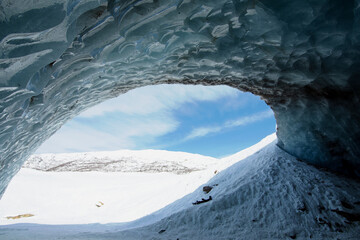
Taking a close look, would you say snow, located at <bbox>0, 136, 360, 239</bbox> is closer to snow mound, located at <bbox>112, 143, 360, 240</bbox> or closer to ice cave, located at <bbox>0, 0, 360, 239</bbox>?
snow mound, located at <bbox>112, 143, 360, 240</bbox>

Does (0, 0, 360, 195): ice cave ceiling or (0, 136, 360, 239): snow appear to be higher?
(0, 0, 360, 195): ice cave ceiling

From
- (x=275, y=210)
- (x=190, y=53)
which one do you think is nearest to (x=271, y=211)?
(x=275, y=210)

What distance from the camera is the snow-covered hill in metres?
10.4

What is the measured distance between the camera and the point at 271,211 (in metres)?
2.67

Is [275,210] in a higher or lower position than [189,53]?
lower

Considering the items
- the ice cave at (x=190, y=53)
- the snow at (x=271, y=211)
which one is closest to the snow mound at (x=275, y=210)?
the snow at (x=271, y=211)

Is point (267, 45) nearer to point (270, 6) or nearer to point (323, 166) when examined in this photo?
point (270, 6)

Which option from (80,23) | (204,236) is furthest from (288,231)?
(80,23)

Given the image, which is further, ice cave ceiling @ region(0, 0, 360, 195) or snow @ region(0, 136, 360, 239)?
snow @ region(0, 136, 360, 239)

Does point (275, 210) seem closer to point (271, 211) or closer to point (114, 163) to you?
point (271, 211)

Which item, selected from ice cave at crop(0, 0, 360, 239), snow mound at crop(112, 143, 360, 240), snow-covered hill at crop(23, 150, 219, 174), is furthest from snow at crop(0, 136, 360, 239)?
snow-covered hill at crop(23, 150, 219, 174)

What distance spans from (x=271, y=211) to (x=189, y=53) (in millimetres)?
2369

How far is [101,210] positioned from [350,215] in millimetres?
5543

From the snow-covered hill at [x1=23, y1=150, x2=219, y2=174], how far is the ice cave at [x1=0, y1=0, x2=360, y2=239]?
782cm
